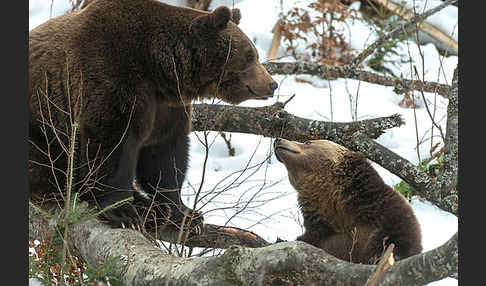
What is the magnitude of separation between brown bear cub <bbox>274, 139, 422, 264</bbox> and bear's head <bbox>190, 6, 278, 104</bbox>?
1.56 feet

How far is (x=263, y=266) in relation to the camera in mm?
2934

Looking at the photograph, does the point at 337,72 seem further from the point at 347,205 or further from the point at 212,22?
the point at 347,205

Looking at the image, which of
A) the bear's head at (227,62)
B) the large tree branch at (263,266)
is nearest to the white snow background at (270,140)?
the bear's head at (227,62)

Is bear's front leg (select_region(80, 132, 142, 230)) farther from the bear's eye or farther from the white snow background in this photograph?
the bear's eye

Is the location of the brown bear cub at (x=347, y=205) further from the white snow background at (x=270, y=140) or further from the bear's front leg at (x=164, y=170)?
the bear's front leg at (x=164, y=170)

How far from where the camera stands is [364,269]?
2742mm

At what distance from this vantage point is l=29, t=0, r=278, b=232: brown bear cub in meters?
4.25

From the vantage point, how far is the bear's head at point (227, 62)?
15.0 ft

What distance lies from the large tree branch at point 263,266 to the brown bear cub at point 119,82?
71 cm

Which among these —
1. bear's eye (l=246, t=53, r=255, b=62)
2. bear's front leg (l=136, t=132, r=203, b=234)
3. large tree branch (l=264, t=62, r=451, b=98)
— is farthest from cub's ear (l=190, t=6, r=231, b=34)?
large tree branch (l=264, t=62, r=451, b=98)

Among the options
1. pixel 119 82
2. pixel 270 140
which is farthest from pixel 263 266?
pixel 270 140

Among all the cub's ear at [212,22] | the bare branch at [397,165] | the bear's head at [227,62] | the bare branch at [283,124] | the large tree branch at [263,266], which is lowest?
the large tree branch at [263,266]

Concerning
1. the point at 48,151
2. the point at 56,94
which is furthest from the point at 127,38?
the point at 48,151

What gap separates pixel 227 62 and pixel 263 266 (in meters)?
2.10
